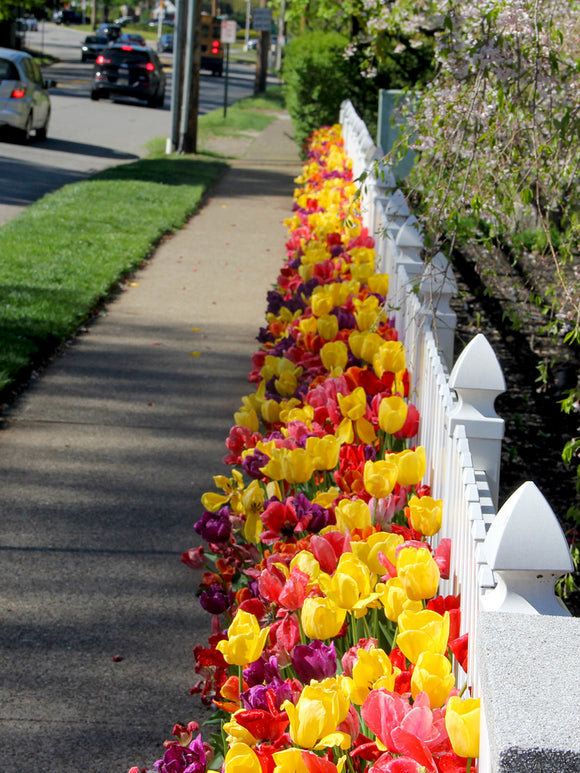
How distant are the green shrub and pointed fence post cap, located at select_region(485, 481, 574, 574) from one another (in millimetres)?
16902

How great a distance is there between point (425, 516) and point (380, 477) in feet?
0.60

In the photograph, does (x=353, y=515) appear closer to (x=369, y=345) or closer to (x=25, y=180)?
(x=369, y=345)

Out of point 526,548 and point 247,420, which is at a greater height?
point 526,548

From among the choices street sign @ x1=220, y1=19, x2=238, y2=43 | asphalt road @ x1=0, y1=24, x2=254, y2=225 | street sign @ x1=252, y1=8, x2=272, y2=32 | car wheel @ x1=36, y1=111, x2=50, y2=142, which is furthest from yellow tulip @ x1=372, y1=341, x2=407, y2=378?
street sign @ x1=252, y1=8, x2=272, y2=32

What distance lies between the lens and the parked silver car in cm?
1848

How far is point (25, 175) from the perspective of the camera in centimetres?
1580

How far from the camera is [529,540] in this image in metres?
1.68

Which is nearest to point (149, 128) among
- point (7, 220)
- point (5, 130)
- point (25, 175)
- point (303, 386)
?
point (5, 130)

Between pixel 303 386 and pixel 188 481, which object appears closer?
pixel 303 386

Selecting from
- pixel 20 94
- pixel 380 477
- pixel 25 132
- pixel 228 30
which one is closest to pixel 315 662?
pixel 380 477

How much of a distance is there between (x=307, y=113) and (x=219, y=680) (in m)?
17.0

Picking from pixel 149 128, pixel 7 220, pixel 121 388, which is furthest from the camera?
pixel 149 128

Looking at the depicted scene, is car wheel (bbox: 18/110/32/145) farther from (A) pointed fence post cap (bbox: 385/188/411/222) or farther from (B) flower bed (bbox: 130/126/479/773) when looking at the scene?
(B) flower bed (bbox: 130/126/479/773)

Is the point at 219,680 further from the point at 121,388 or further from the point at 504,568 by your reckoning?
the point at 121,388
